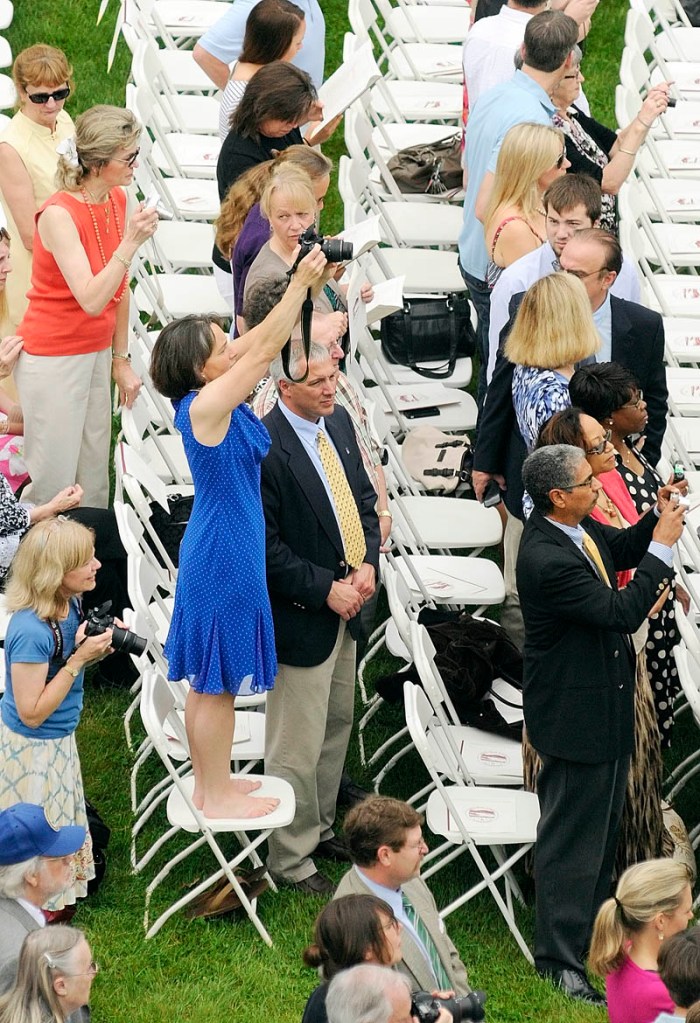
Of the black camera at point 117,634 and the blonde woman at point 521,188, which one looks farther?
the blonde woman at point 521,188

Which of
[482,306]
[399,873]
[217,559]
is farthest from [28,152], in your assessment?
[399,873]

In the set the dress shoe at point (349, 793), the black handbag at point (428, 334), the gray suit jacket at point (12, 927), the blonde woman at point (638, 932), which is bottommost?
the dress shoe at point (349, 793)

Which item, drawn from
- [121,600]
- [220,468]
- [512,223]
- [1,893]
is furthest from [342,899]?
[512,223]

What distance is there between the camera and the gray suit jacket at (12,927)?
4.57m

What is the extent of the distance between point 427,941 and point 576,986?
2.99ft

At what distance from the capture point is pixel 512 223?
6875 millimetres

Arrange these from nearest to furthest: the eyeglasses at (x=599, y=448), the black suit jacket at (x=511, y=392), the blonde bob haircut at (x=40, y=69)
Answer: the eyeglasses at (x=599, y=448), the black suit jacket at (x=511, y=392), the blonde bob haircut at (x=40, y=69)

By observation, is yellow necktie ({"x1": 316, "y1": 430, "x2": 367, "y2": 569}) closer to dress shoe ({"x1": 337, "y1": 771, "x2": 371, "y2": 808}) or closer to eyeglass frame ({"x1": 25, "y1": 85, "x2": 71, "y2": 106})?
dress shoe ({"x1": 337, "y1": 771, "x2": 371, "y2": 808})

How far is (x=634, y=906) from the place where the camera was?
459 centimetres

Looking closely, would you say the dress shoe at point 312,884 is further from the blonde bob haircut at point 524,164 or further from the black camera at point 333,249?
the blonde bob haircut at point 524,164

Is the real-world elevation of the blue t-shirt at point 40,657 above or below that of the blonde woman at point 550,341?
below

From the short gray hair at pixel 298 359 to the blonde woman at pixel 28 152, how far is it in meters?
2.37

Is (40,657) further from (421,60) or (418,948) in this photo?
(421,60)

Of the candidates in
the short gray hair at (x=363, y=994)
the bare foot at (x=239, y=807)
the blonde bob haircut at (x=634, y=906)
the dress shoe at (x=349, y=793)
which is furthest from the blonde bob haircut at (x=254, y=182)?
the short gray hair at (x=363, y=994)
